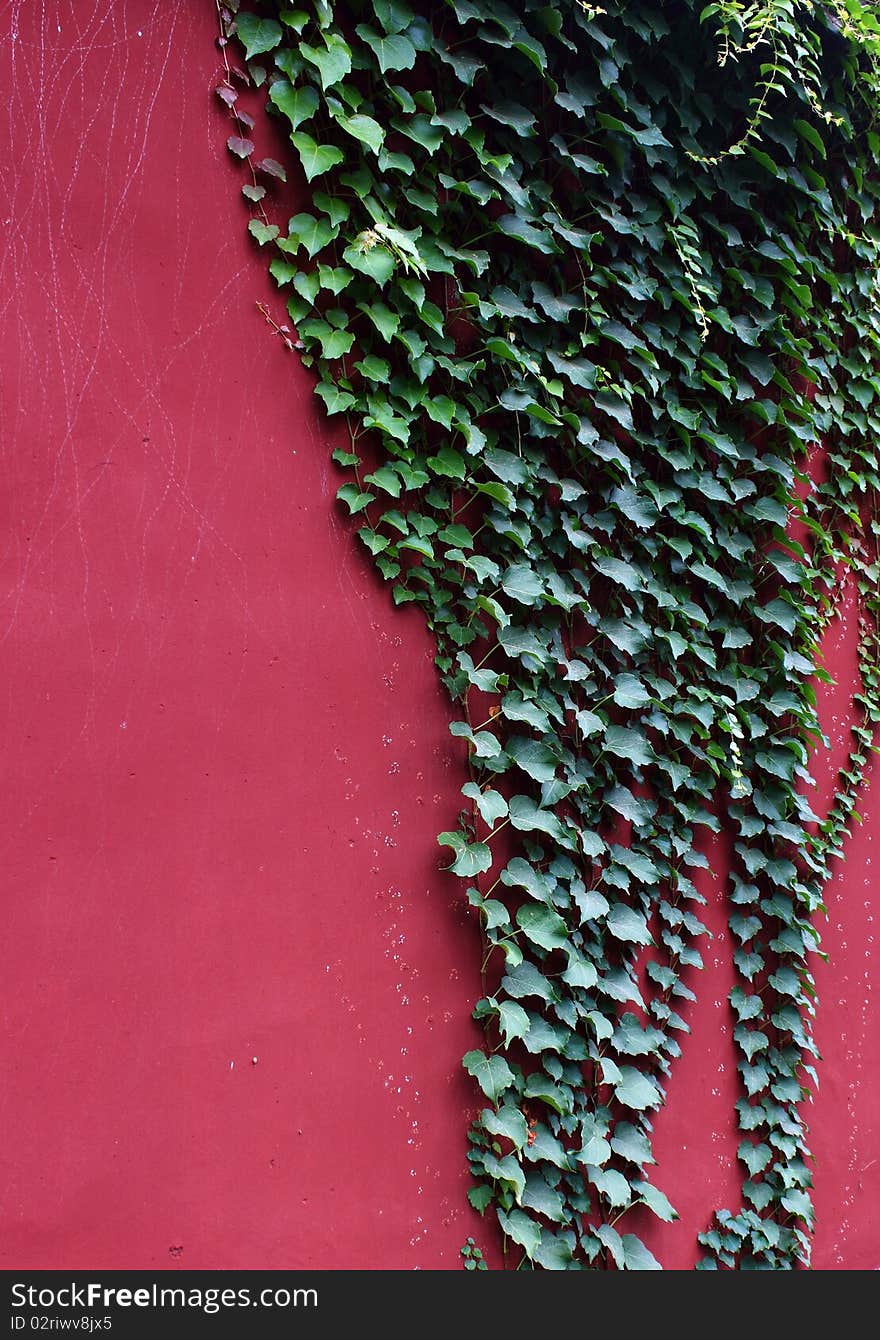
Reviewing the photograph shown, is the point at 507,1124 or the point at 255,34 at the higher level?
the point at 255,34

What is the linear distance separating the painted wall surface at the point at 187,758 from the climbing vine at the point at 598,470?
0.36ft

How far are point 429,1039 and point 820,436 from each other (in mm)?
2131

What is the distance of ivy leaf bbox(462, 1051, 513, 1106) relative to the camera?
75.5 inches

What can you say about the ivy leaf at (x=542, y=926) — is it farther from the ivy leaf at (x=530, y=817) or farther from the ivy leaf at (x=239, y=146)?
the ivy leaf at (x=239, y=146)

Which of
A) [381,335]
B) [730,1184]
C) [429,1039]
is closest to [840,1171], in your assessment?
[730,1184]

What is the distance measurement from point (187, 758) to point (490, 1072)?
34.1 inches

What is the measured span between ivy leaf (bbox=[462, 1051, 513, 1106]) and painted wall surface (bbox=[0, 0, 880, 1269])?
0.15ft

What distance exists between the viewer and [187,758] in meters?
1.71

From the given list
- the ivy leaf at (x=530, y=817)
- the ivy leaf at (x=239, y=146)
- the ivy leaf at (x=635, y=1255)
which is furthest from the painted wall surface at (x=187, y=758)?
the ivy leaf at (x=635, y=1255)

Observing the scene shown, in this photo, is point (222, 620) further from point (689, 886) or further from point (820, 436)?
point (820, 436)

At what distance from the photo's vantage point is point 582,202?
2314 mm

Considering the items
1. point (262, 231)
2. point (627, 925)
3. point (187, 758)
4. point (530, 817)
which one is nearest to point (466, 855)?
point (530, 817)

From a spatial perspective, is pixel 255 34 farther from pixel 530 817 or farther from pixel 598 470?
pixel 530 817

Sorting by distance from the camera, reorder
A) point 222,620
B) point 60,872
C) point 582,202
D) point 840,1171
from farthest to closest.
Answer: point 840,1171 < point 582,202 < point 222,620 < point 60,872
